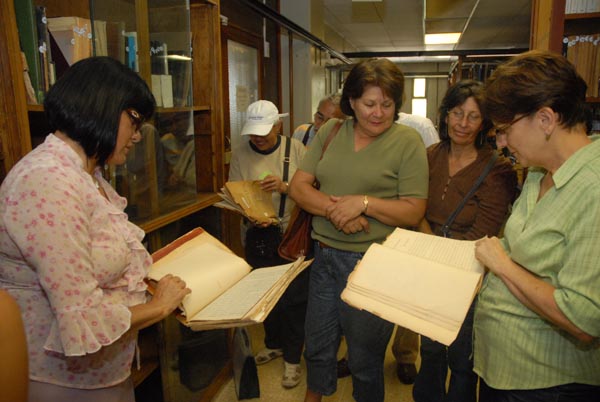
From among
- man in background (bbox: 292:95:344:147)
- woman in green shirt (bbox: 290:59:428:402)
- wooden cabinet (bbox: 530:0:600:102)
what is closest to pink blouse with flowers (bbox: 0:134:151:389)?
woman in green shirt (bbox: 290:59:428:402)

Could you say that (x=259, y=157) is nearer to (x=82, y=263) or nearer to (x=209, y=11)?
(x=209, y=11)

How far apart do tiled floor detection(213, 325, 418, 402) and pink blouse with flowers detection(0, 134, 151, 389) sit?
1.36 m

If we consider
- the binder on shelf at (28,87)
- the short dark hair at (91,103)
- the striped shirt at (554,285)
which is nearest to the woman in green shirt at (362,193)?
the striped shirt at (554,285)

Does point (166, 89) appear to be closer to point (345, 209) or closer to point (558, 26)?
point (345, 209)

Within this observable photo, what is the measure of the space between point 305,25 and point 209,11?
3.15 m

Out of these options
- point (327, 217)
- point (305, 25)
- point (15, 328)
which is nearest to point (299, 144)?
point (327, 217)

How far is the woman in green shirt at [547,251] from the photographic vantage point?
896 mm

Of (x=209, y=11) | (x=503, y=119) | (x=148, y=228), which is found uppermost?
(x=209, y=11)

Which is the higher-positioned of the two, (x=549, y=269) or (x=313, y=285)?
(x=549, y=269)

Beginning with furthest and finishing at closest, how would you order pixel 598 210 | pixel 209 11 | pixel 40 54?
pixel 209 11 < pixel 40 54 < pixel 598 210

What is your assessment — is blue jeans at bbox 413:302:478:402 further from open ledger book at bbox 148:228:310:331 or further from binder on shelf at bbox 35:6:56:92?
binder on shelf at bbox 35:6:56:92

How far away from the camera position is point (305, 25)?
5.07 meters

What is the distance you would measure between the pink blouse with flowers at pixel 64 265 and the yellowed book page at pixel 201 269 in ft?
0.57

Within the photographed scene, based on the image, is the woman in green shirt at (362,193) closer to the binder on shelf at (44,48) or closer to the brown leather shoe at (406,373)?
the brown leather shoe at (406,373)
